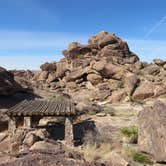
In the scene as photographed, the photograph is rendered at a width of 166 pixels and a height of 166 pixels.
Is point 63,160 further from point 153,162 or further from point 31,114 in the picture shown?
→ point 31,114

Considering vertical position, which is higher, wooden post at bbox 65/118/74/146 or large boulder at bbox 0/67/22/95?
large boulder at bbox 0/67/22/95

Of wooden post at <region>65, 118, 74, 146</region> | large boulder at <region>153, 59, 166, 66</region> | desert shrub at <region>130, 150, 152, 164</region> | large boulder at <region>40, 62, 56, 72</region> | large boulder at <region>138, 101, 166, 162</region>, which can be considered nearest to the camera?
large boulder at <region>138, 101, 166, 162</region>

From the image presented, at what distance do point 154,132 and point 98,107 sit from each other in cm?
1950

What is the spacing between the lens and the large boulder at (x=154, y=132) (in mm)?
13729

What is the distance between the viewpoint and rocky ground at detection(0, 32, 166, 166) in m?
13.2

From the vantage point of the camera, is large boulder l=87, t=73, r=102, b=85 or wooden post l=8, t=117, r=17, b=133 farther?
large boulder l=87, t=73, r=102, b=85

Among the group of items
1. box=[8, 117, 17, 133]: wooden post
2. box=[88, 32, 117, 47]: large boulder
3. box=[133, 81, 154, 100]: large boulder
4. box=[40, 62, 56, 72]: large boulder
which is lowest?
box=[8, 117, 17, 133]: wooden post

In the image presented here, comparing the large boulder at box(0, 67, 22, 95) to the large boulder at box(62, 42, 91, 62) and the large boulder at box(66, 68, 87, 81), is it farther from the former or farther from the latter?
the large boulder at box(62, 42, 91, 62)

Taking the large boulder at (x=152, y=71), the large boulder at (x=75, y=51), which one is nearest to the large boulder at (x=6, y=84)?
the large boulder at (x=152, y=71)

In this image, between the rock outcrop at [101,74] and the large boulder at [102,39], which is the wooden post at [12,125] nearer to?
the rock outcrop at [101,74]

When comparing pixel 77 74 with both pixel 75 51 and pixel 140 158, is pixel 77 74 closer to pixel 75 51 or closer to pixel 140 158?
pixel 75 51

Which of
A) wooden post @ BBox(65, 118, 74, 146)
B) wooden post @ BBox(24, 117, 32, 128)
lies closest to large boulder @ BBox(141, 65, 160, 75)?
wooden post @ BBox(65, 118, 74, 146)

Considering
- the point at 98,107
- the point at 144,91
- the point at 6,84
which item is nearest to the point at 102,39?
the point at 144,91

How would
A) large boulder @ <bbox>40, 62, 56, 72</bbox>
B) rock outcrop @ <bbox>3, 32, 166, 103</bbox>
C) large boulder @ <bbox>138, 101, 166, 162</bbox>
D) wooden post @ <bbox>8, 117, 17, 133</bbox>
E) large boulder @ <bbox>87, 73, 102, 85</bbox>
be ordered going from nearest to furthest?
large boulder @ <bbox>138, 101, 166, 162</bbox>, wooden post @ <bbox>8, 117, 17, 133</bbox>, rock outcrop @ <bbox>3, 32, 166, 103</bbox>, large boulder @ <bbox>87, 73, 102, 85</bbox>, large boulder @ <bbox>40, 62, 56, 72</bbox>
